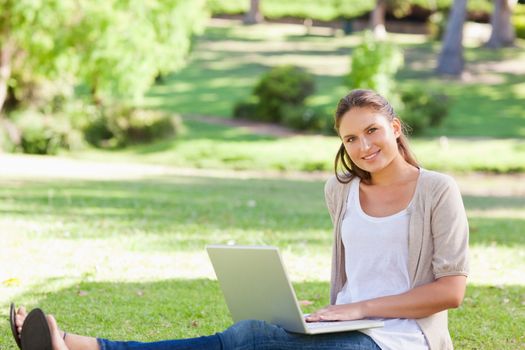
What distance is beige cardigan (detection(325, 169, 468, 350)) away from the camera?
4.14 meters

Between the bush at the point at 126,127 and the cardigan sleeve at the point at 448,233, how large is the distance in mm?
21874

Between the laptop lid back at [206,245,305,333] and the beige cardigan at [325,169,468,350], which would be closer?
the laptop lid back at [206,245,305,333]

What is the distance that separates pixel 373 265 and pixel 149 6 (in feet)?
62.6

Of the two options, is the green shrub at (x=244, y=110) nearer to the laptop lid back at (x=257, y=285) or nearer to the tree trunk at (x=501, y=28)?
the tree trunk at (x=501, y=28)

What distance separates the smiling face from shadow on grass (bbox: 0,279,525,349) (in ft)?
6.18

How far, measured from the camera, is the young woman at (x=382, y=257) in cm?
406

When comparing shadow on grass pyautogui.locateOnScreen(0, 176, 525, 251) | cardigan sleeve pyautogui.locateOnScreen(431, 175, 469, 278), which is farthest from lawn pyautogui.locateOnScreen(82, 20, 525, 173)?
cardigan sleeve pyautogui.locateOnScreen(431, 175, 469, 278)

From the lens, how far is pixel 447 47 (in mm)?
36719

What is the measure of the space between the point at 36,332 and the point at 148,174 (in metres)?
15.0

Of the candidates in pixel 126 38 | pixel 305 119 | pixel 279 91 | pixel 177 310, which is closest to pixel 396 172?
pixel 177 310

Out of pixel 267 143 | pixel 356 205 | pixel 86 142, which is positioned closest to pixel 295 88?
pixel 267 143

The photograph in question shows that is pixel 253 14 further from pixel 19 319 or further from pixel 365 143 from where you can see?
pixel 19 319

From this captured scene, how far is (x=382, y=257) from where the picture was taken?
4270 mm

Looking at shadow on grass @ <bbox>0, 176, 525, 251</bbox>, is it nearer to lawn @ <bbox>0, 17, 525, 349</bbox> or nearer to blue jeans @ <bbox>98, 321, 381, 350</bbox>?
lawn @ <bbox>0, 17, 525, 349</bbox>
